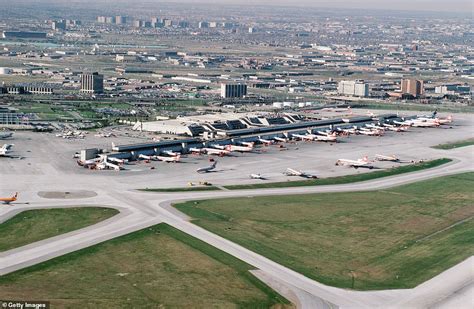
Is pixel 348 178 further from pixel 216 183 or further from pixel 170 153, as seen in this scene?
pixel 170 153

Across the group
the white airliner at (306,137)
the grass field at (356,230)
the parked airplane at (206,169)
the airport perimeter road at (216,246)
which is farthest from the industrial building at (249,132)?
the grass field at (356,230)

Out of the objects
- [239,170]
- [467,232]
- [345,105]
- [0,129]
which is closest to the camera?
[467,232]

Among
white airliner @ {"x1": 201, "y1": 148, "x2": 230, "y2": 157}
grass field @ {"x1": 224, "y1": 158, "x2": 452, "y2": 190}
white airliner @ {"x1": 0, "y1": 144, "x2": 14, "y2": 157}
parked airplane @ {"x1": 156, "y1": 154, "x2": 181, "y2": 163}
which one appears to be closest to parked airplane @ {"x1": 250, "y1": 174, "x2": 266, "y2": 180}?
grass field @ {"x1": 224, "y1": 158, "x2": 452, "y2": 190}

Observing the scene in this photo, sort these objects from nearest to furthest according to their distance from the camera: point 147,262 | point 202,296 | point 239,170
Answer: point 202,296 < point 147,262 < point 239,170

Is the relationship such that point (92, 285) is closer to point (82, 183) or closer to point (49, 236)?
point (49, 236)

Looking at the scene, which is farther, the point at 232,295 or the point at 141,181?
the point at 141,181

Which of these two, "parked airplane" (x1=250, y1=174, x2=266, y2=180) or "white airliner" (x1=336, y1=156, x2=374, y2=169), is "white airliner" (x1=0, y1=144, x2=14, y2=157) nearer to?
"parked airplane" (x1=250, y1=174, x2=266, y2=180)

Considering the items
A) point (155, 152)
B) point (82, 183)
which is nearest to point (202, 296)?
point (82, 183)
